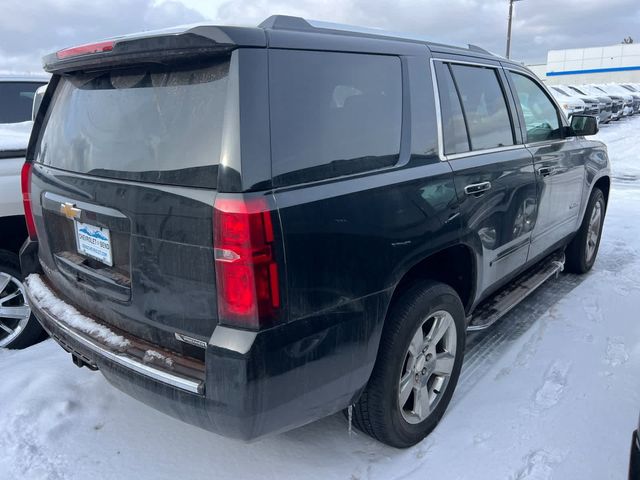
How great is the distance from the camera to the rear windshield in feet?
6.19

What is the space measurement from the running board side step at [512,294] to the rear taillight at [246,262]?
173 centimetres

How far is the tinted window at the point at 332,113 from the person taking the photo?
74.9 inches

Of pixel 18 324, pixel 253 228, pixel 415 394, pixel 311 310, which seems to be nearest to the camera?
pixel 253 228

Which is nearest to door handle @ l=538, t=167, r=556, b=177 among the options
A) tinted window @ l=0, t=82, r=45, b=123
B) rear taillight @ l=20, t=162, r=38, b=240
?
rear taillight @ l=20, t=162, r=38, b=240

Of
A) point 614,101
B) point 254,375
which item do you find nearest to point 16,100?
point 254,375

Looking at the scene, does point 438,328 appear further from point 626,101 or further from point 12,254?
point 626,101

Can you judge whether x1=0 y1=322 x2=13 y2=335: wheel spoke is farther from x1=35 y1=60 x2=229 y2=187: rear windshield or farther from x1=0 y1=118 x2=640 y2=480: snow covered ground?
x1=35 y1=60 x2=229 y2=187: rear windshield

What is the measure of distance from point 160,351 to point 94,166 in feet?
2.80

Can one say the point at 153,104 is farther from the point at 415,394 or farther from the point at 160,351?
the point at 415,394

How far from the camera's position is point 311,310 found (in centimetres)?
196

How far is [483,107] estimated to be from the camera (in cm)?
321

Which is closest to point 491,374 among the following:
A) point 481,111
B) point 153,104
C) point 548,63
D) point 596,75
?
point 481,111

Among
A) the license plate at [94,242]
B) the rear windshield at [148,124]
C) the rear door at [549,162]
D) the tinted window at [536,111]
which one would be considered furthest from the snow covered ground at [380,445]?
the tinted window at [536,111]

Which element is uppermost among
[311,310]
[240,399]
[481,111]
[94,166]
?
[481,111]
